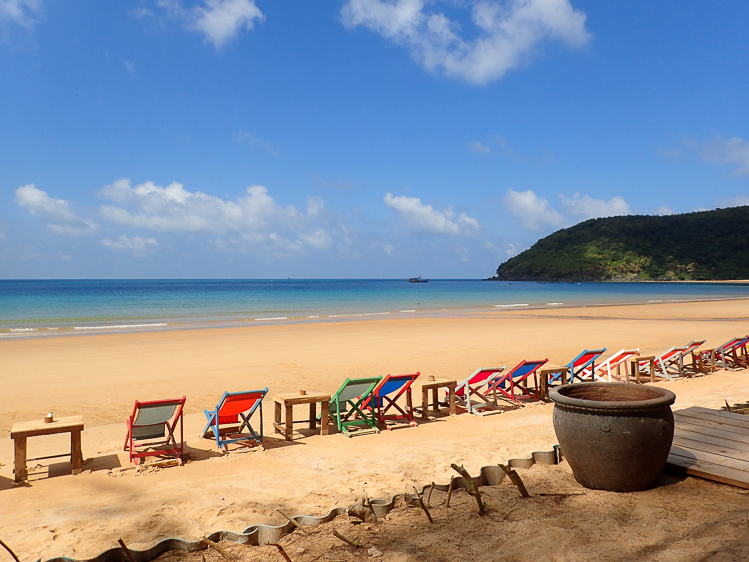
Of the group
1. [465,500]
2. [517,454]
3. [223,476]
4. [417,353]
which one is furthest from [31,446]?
[417,353]

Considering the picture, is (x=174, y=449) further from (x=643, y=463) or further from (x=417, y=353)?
(x=417, y=353)

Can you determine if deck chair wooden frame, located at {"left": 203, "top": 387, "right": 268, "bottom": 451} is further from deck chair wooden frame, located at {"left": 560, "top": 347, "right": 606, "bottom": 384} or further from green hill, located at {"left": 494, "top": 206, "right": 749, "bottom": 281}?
green hill, located at {"left": 494, "top": 206, "right": 749, "bottom": 281}

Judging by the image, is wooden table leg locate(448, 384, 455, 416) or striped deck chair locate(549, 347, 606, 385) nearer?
wooden table leg locate(448, 384, 455, 416)

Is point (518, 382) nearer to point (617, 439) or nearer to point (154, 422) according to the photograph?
point (617, 439)

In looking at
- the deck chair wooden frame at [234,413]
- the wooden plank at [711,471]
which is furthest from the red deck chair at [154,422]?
the wooden plank at [711,471]

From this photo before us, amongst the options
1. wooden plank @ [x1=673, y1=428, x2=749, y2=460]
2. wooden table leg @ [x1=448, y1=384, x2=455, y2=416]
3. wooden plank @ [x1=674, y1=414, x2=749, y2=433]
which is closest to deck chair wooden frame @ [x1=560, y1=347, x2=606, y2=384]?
wooden table leg @ [x1=448, y1=384, x2=455, y2=416]

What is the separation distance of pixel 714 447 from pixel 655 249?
122 m

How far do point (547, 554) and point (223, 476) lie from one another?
10.5ft

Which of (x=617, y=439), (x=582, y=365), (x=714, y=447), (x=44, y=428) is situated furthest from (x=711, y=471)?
(x=44, y=428)

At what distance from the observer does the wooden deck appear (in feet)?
12.4

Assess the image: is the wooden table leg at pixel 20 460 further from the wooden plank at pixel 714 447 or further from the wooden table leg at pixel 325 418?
the wooden plank at pixel 714 447

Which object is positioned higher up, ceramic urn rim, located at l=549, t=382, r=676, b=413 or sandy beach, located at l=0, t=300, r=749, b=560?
ceramic urn rim, located at l=549, t=382, r=676, b=413

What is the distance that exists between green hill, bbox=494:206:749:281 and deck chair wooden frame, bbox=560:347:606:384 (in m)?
110

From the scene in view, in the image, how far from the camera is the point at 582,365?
9141 mm
